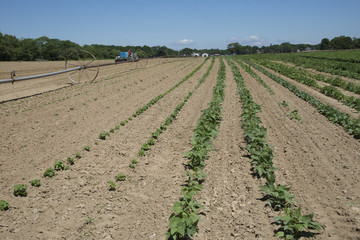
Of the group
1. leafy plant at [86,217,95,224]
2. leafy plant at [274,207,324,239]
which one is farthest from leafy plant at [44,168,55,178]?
leafy plant at [274,207,324,239]

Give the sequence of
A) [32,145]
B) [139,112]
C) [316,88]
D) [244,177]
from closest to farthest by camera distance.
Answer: [244,177]
[32,145]
[139,112]
[316,88]

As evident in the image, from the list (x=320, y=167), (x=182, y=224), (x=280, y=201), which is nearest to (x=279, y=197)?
(x=280, y=201)

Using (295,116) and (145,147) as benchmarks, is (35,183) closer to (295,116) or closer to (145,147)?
(145,147)

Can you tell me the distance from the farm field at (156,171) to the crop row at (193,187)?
13 centimetres

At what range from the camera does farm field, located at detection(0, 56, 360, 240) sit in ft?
12.6

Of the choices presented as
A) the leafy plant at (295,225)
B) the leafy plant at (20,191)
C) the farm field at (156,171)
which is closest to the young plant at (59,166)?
the farm field at (156,171)

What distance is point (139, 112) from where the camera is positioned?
9969mm

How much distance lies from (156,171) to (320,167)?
12.4ft

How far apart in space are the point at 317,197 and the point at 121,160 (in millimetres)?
4376

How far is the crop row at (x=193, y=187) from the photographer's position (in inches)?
131

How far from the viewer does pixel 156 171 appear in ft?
18.4

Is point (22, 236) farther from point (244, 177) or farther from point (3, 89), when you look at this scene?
point (3, 89)

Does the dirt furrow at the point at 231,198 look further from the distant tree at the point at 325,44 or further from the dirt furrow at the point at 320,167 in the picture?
the distant tree at the point at 325,44

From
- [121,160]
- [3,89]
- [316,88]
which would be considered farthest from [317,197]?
[3,89]
